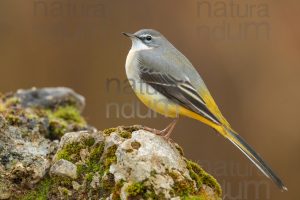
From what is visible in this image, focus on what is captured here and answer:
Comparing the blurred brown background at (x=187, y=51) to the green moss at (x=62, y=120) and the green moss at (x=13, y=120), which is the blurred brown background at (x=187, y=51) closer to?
the green moss at (x=62, y=120)

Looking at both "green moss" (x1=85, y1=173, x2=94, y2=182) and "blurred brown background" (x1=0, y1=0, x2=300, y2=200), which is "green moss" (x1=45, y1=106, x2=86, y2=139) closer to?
"green moss" (x1=85, y1=173, x2=94, y2=182)

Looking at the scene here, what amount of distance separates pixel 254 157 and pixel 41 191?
2.70 meters

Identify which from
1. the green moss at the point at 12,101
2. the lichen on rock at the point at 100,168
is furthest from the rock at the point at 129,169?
the green moss at the point at 12,101

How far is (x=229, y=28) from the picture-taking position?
57.5ft

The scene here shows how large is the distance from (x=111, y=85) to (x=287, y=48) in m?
5.10

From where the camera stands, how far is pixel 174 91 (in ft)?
26.5

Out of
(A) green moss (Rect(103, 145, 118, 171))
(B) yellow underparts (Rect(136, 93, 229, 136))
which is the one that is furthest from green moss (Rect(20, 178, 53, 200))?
(B) yellow underparts (Rect(136, 93, 229, 136))

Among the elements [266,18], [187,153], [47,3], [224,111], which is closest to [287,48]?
[266,18]

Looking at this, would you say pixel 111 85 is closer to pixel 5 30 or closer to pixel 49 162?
pixel 5 30

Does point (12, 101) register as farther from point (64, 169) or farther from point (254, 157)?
point (254, 157)

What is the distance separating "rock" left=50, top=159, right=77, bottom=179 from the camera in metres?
6.59

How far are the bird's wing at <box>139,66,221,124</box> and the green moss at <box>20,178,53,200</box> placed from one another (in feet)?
7.00

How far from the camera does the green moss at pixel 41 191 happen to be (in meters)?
6.66

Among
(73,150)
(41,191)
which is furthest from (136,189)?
(41,191)
